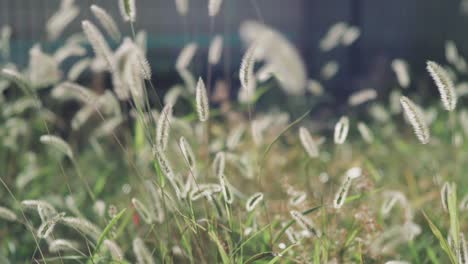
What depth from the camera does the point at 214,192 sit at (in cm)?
172

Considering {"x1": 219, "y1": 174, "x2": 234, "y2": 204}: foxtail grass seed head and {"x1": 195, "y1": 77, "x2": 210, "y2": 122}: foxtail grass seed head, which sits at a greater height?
{"x1": 195, "y1": 77, "x2": 210, "y2": 122}: foxtail grass seed head

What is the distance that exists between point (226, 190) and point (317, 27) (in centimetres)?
561

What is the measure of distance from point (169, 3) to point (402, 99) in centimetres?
525

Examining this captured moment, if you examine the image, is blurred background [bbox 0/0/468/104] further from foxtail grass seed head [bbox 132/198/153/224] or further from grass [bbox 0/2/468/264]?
foxtail grass seed head [bbox 132/198/153/224]

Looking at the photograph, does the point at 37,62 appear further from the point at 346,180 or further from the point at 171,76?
the point at 171,76

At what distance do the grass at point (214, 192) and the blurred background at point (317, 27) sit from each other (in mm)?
1347

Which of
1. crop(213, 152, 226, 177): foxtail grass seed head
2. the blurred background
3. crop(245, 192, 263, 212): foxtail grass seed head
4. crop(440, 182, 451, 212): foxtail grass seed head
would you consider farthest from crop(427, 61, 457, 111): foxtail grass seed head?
the blurred background

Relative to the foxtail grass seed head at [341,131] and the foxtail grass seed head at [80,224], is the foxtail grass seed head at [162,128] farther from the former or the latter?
the foxtail grass seed head at [341,131]

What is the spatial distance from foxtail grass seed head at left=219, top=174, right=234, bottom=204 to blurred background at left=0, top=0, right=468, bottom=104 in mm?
4547

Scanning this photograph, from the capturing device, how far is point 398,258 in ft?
6.49

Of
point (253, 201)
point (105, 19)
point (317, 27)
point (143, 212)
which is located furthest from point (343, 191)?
point (317, 27)

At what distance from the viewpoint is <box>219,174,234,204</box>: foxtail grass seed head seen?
1480 millimetres

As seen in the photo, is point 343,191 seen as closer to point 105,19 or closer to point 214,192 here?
point 214,192

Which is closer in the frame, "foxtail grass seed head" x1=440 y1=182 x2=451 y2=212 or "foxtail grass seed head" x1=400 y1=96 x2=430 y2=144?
"foxtail grass seed head" x1=400 y1=96 x2=430 y2=144
